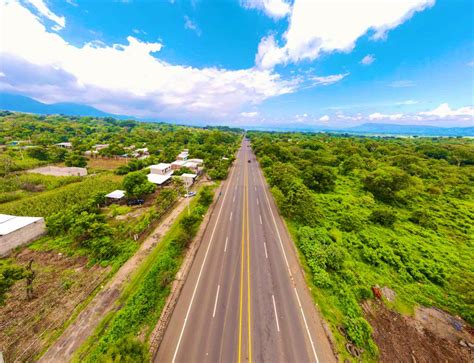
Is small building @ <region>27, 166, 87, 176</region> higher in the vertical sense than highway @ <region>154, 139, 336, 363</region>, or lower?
higher

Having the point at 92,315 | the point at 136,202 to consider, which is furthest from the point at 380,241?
the point at 136,202

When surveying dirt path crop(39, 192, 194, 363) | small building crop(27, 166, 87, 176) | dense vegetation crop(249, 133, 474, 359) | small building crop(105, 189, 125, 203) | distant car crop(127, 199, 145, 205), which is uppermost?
small building crop(27, 166, 87, 176)

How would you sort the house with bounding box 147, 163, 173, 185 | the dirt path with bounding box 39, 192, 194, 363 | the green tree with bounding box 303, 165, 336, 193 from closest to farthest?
1. the dirt path with bounding box 39, 192, 194, 363
2. the house with bounding box 147, 163, 173, 185
3. the green tree with bounding box 303, 165, 336, 193

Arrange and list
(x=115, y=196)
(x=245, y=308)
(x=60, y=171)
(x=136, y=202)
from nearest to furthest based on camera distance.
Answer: (x=245, y=308) < (x=115, y=196) < (x=136, y=202) < (x=60, y=171)

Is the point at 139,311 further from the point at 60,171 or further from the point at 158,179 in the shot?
the point at 60,171

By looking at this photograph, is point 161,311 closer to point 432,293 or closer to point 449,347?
point 449,347

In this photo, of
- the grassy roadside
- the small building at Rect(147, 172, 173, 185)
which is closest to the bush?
the grassy roadside

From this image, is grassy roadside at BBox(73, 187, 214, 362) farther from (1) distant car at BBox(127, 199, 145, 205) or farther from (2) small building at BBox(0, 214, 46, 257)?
(2) small building at BBox(0, 214, 46, 257)
